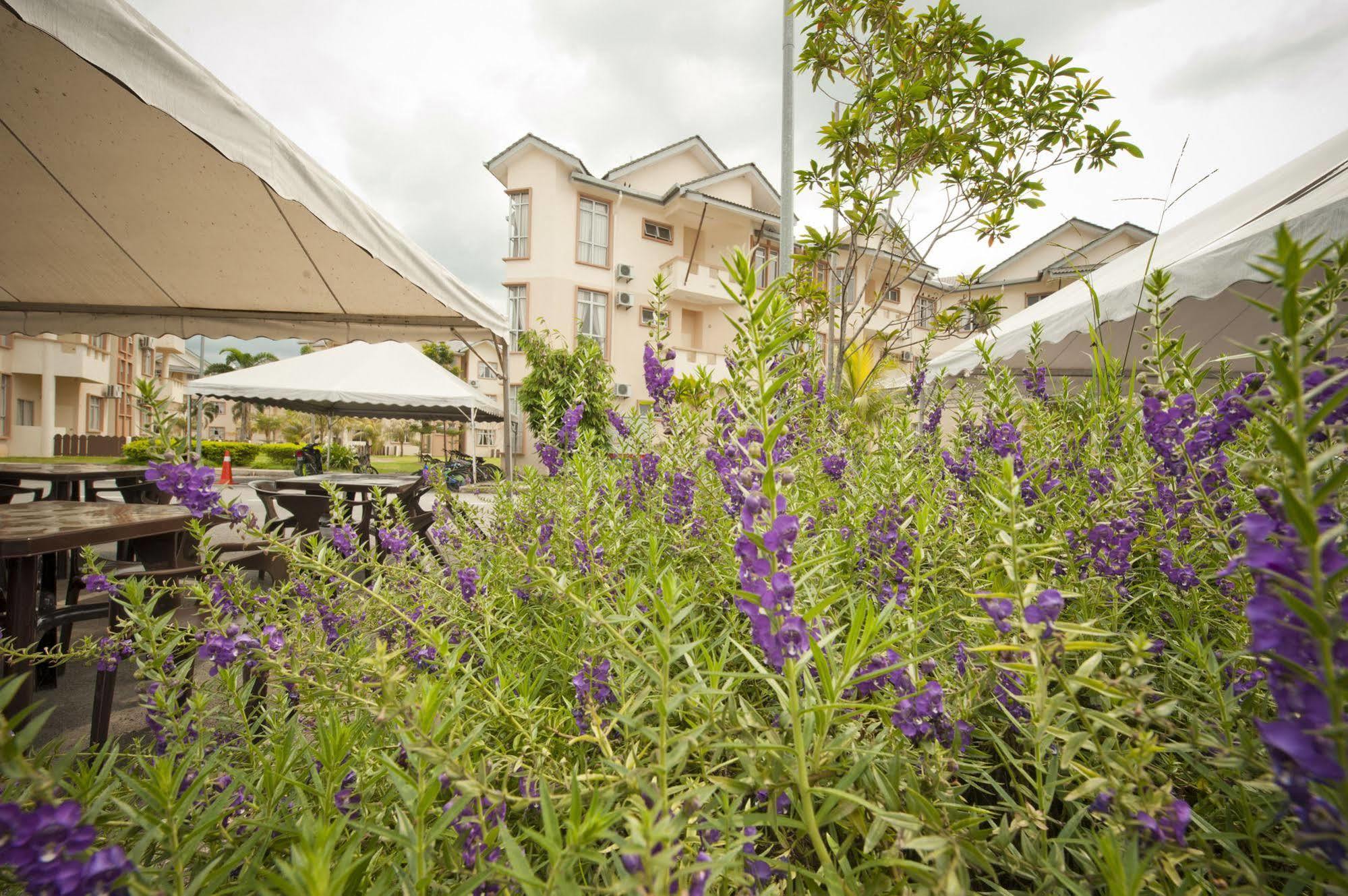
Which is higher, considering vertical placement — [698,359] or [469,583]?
[698,359]

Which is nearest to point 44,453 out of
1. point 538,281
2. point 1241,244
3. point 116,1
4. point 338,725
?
point 538,281

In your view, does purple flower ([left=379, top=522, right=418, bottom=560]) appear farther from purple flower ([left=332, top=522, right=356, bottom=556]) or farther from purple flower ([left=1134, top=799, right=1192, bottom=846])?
purple flower ([left=1134, top=799, right=1192, bottom=846])

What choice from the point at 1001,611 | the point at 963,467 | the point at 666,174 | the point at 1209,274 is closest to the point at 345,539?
the point at 1001,611

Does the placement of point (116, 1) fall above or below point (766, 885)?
above

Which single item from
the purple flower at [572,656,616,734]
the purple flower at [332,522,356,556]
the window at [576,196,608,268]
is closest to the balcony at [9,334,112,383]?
the window at [576,196,608,268]

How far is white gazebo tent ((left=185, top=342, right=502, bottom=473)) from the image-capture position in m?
8.99

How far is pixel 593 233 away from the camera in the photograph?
819 inches

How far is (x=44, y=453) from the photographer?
26188 millimetres

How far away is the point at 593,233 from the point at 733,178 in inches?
230

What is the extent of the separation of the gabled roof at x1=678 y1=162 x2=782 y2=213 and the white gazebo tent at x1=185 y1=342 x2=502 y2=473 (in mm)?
13284

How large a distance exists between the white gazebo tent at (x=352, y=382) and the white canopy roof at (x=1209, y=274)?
767cm

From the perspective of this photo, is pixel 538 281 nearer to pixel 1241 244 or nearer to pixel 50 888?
pixel 1241 244

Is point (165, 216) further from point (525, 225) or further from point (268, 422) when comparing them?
point (268, 422)

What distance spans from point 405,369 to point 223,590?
30.2 ft
